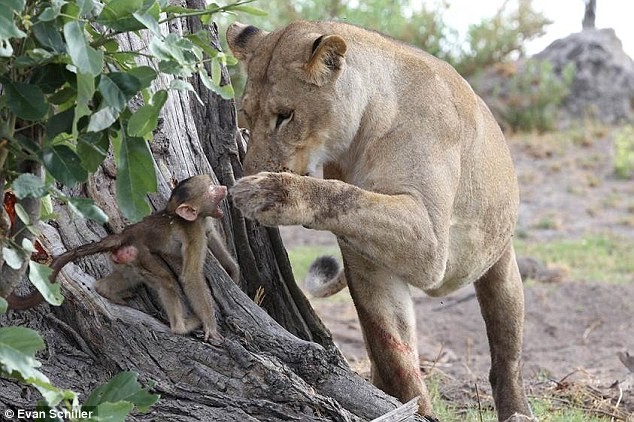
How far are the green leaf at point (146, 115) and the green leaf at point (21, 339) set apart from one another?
62 centimetres

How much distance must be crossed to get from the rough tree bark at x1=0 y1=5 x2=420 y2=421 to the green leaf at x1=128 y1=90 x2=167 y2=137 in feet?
3.46

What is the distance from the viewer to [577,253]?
37.6ft

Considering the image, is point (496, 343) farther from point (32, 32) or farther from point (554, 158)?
point (554, 158)

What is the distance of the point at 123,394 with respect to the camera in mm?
3006

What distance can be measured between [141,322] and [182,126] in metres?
1.00

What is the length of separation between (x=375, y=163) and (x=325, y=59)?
1.60ft

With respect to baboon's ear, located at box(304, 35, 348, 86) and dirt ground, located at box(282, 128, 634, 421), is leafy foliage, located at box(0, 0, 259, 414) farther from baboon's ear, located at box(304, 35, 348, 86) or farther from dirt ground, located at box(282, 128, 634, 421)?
dirt ground, located at box(282, 128, 634, 421)

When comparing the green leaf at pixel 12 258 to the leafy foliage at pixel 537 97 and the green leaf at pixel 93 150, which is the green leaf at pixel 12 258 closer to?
the green leaf at pixel 93 150

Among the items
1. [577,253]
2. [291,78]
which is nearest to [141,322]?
[291,78]

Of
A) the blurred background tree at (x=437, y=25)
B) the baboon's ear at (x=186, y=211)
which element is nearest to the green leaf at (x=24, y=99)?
the baboon's ear at (x=186, y=211)

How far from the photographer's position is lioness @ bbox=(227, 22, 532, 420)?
4.21 meters

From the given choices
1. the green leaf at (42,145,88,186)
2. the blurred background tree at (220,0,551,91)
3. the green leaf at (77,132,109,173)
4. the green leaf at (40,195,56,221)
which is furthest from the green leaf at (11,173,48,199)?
the blurred background tree at (220,0,551,91)

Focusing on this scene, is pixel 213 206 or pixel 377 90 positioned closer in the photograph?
pixel 213 206

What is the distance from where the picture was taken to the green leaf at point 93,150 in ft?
9.62
